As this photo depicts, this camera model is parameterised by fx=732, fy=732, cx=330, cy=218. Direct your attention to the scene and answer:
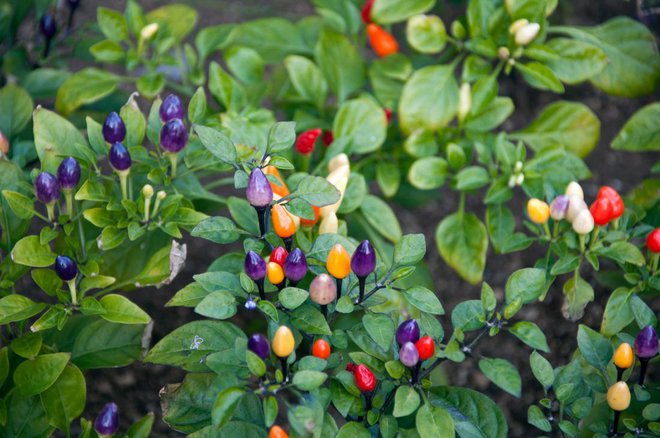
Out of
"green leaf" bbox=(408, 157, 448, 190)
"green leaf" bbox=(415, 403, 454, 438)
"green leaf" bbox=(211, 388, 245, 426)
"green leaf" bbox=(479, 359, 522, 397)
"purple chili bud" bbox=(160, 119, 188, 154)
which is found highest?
"purple chili bud" bbox=(160, 119, 188, 154)

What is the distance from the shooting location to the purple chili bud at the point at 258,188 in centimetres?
106

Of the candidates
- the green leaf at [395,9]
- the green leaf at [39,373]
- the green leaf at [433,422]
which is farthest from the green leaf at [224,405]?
the green leaf at [395,9]

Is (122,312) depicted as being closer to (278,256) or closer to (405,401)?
(278,256)

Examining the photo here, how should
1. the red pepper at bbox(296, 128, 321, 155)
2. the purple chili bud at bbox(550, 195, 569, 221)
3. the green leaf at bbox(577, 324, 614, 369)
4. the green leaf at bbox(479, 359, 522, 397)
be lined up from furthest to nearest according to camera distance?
the red pepper at bbox(296, 128, 321, 155), the purple chili bud at bbox(550, 195, 569, 221), the green leaf at bbox(577, 324, 614, 369), the green leaf at bbox(479, 359, 522, 397)

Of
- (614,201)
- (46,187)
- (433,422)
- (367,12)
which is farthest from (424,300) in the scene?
(367,12)

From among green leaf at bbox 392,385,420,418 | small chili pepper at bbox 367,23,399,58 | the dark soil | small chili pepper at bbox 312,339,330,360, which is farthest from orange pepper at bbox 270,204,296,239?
small chili pepper at bbox 367,23,399,58

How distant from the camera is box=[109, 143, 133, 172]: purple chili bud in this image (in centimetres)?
120

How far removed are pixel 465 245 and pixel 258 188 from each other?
69 centimetres

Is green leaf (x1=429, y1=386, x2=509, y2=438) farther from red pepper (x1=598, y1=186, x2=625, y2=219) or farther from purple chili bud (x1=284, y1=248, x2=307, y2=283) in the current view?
red pepper (x1=598, y1=186, x2=625, y2=219)

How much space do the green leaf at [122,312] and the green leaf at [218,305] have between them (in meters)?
0.21

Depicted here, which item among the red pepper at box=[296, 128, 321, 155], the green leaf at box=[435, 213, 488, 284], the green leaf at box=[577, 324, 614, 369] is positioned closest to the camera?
the green leaf at box=[577, 324, 614, 369]

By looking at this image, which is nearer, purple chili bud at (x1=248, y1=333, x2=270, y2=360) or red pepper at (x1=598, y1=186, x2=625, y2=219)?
purple chili bud at (x1=248, y1=333, x2=270, y2=360)

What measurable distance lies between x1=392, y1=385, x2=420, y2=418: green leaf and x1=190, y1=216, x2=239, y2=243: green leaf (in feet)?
1.11

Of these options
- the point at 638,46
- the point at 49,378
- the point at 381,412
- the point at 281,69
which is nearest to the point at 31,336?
the point at 49,378
